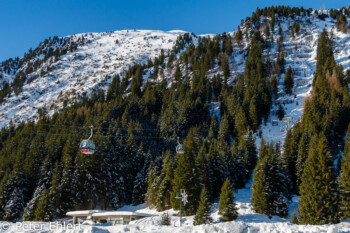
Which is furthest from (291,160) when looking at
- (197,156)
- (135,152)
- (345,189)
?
(135,152)

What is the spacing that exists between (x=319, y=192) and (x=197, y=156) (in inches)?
1089

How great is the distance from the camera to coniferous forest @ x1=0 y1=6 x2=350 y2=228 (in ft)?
134

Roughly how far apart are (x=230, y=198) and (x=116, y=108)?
69.8m

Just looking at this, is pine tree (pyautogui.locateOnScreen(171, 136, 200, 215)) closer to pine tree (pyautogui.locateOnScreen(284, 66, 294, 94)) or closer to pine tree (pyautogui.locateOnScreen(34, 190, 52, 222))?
pine tree (pyautogui.locateOnScreen(34, 190, 52, 222))

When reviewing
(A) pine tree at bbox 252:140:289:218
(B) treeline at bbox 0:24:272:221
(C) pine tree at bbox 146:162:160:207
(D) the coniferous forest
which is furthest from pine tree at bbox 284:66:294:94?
(A) pine tree at bbox 252:140:289:218

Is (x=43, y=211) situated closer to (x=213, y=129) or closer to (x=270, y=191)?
(x=270, y=191)

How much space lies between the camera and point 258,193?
44.2m

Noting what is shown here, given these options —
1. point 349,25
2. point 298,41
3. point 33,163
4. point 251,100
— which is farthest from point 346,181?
point 349,25

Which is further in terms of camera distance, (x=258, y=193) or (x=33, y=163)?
(x=33, y=163)

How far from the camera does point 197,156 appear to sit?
190 ft

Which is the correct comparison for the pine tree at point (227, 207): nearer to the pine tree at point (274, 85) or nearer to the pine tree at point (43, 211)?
the pine tree at point (43, 211)

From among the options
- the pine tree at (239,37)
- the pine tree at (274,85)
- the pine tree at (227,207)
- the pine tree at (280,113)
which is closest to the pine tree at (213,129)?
the pine tree at (280,113)

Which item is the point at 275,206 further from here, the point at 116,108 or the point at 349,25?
the point at 349,25

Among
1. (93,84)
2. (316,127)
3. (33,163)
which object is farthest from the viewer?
(93,84)
